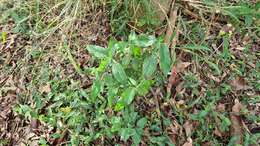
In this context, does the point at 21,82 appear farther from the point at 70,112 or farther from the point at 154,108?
the point at 154,108

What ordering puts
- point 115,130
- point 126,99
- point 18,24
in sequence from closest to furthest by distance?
point 126,99 → point 115,130 → point 18,24

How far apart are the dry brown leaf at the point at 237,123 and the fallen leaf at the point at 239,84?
91 mm

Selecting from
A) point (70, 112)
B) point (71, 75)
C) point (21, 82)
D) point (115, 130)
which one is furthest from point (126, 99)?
point (21, 82)

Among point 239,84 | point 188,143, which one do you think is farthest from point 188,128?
point 239,84

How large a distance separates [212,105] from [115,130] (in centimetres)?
52

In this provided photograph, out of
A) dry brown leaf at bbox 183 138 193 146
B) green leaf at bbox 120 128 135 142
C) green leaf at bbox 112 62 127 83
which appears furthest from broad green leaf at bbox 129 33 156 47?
dry brown leaf at bbox 183 138 193 146

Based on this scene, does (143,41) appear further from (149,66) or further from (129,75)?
(129,75)

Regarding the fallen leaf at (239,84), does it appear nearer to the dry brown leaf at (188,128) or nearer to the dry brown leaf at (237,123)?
the dry brown leaf at (237,123)

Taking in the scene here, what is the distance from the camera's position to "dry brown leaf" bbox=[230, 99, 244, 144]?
204 cm

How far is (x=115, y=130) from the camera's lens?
1.99 meters

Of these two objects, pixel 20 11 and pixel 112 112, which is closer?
pixel 112 112

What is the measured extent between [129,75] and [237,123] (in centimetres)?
63

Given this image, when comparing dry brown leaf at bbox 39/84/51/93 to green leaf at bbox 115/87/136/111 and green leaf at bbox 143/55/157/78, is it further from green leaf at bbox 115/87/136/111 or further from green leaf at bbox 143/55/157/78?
green leaf at bbox 143/55/157/78

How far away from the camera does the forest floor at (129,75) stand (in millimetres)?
2012
